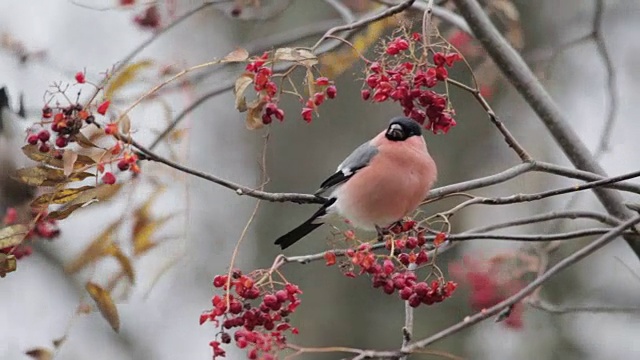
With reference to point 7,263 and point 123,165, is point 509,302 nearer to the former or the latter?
point 123,165

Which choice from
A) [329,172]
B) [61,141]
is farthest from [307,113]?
[329,172]

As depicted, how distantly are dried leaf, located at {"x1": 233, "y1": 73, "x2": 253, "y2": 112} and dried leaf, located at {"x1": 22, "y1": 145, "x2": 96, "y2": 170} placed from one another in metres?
0.26

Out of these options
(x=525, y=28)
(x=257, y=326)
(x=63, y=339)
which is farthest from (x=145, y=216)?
(x=525, y=28)

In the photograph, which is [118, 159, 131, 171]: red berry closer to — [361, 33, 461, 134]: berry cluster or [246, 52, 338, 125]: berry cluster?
[246, 52, 338, 125]: berry cluster

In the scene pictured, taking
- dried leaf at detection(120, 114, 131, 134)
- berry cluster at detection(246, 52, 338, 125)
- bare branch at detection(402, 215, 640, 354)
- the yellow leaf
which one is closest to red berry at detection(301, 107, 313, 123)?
berry cluster at detection(246, 52, 338, 125)

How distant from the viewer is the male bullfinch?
78.4 inches

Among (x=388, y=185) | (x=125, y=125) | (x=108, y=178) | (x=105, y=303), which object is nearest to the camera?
(x=125, y=125)

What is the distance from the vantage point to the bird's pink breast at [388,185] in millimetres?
1981

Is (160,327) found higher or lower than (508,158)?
lower

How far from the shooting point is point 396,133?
2178 millimetres

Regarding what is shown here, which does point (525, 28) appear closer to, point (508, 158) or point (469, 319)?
point (508, 158)

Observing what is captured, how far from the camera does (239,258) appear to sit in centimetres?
577

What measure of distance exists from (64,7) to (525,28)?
125 inches

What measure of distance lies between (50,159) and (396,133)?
0.89 meters
